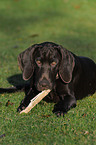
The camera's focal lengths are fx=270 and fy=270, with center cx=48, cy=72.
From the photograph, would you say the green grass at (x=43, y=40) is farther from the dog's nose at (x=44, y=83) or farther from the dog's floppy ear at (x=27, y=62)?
the dog's floppy ear at (x=27, y=62)

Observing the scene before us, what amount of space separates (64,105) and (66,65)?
2.51 feet

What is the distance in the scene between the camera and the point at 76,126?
434cm

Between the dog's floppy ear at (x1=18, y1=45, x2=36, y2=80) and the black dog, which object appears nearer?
the black dog

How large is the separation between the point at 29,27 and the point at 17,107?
11.6m

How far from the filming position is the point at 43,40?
43.5 feet

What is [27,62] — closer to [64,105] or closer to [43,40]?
[64,105]

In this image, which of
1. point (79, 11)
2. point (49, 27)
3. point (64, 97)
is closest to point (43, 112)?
point (64, 97)

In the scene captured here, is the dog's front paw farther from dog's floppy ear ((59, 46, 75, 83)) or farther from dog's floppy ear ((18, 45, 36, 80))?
dog's floppy ear ((18, 45, 36, 80))

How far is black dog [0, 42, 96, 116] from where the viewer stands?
488cm

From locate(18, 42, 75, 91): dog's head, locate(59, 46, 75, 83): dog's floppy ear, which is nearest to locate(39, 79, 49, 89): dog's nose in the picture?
locate(18, 42, 75, 91): dog's head

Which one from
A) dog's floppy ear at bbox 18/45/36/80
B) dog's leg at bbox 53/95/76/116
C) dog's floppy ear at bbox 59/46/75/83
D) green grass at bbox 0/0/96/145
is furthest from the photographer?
dog's floppy ear at bbox 18/45/36/80

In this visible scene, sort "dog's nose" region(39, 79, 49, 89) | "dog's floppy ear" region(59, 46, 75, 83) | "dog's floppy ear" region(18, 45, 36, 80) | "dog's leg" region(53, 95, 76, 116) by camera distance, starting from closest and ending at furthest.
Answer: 1. "dog's nose" region(39, 79, 49, 89)
2. "dog's leg" region(53, 95, 76, 116)
3. "dog's floppy ear" region(59, 46, 75, 83)
4. "dog's floppy ear" region(18, 45, 36, 80)

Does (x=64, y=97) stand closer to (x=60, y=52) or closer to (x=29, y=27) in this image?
(x=60, y=52)

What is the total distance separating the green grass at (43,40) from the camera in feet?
13.5
